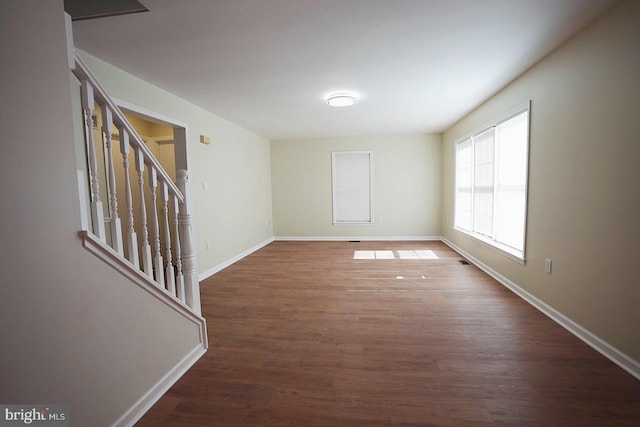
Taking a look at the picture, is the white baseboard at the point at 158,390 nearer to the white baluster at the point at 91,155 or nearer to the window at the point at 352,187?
the white baluster at the point at 91,155

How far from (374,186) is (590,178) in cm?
456

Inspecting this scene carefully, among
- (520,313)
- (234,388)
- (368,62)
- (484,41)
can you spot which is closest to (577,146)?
(484,41)

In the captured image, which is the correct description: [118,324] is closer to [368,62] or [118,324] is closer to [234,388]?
[234,388]

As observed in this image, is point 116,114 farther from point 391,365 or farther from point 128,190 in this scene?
point 391,365

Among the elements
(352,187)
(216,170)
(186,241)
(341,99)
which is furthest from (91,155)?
(352,187)

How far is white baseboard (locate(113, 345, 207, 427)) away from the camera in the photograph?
155 cm

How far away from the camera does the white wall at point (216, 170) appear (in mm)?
3001

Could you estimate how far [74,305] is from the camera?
130 cm

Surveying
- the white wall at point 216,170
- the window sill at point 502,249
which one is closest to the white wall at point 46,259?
the white wall at point 216,170

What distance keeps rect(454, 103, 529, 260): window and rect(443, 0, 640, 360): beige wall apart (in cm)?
27

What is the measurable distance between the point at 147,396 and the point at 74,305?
781 mm

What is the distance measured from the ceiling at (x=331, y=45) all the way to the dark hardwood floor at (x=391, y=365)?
8.00 ft

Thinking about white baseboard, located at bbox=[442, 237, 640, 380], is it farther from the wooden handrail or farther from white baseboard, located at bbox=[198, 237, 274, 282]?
white baseboard, located at bbox=[198, 237, 274, 282]

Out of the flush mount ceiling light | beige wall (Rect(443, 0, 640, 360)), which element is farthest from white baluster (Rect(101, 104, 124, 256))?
beige wall (Rect(443, 0, 640, 360))
